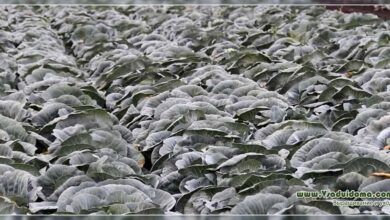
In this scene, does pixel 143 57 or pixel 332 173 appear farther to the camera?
pixel 143 57

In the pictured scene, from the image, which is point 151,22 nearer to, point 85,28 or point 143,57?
point 85,28

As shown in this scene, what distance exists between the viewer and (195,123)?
417 cm

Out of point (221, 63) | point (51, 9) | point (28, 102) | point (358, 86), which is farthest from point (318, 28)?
point (51, 9)

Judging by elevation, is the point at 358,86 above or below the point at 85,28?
above

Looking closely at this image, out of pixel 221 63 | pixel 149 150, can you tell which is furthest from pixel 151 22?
pixel 149 150

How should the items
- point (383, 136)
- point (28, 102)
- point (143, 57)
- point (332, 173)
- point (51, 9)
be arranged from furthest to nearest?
1. point (51, 9)
2. point (143, 57)
3. point (28, 102)
4. point (383, 136)
5. point (332, 173)

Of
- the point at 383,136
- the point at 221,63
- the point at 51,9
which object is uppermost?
the point at 383,136

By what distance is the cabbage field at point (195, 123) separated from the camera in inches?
130

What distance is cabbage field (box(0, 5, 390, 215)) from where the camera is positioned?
10.9ft

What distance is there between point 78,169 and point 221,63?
3188 millimetres

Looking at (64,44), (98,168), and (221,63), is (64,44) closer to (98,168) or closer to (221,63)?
(221,63)

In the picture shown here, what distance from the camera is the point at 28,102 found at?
5.05 m

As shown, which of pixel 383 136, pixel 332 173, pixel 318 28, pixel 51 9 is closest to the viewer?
pixel 332 173

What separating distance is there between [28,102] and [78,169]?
1.61m
